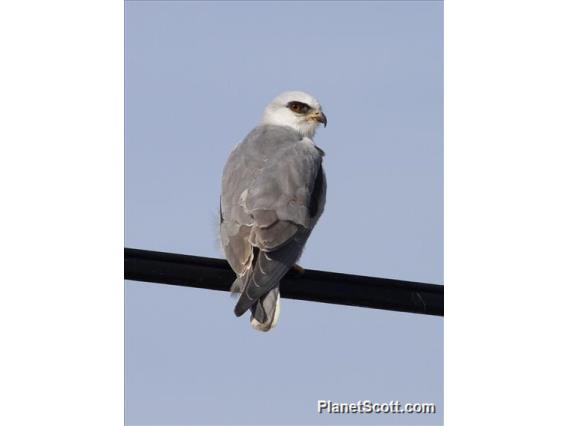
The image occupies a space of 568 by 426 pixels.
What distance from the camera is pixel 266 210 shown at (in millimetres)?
7523

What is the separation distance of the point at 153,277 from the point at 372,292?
127 cm

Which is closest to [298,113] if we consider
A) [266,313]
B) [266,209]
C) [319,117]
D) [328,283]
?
[319,117]

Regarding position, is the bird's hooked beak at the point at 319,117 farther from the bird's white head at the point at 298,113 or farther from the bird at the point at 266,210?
the bird at the point at 266,210

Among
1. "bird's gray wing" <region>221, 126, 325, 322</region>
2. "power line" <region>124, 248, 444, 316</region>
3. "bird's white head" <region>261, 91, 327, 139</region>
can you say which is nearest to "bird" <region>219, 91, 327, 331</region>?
"bird's gray wing" <region>221, 126, 325, 322</region>

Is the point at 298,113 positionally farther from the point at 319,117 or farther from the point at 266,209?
the point at 266,209

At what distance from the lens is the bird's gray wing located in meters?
7.19

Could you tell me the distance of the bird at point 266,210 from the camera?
23.6ft

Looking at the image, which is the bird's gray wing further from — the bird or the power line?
the power line

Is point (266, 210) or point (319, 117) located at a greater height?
point (319, 117)

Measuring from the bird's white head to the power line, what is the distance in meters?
3.77

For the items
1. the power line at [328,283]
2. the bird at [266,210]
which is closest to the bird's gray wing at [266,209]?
the bird at [266,210]

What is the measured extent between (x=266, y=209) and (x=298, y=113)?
8.28 ft
